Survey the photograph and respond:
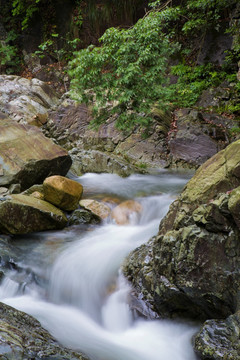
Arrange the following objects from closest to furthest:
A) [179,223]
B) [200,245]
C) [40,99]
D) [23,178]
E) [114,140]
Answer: [200,245]
[179,223]
[23,178]
[114,140]
[40,99]

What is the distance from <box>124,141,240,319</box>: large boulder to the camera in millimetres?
2711

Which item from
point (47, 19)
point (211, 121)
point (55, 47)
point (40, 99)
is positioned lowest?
point (211, 121)

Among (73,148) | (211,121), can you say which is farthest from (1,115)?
(211,121)

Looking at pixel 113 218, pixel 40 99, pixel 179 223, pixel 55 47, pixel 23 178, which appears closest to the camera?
pixel 179 223

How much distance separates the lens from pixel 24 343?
6.57ft

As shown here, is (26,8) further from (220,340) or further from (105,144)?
(220,340)

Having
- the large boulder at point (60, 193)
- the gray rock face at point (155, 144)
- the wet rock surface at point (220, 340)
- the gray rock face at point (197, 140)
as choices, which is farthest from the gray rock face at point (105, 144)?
the wet rock surface at point (220, 340)

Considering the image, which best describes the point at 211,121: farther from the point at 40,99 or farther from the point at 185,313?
the point at 40,99

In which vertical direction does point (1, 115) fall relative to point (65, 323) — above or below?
above

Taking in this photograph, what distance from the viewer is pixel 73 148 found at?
10445 millimetres

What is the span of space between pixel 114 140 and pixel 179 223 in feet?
24.4

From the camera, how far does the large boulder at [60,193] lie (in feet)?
18.4

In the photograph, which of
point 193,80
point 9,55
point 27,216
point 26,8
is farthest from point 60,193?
point 26,8

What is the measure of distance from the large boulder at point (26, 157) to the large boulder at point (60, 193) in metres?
0.90
